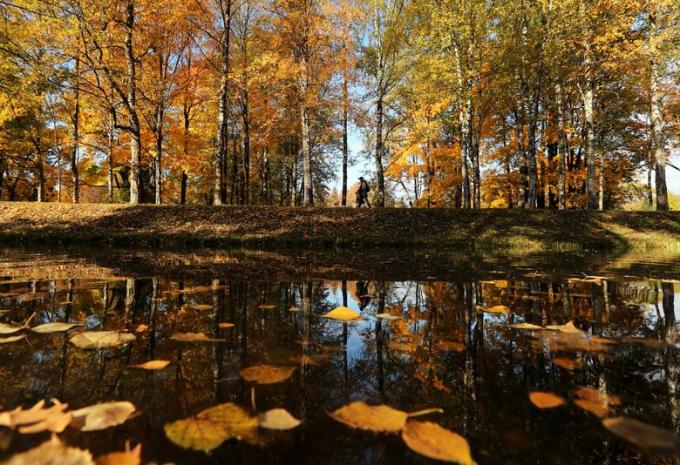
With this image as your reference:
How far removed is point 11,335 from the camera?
7.64 ft

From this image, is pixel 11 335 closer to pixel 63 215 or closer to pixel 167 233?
pixel 167 233

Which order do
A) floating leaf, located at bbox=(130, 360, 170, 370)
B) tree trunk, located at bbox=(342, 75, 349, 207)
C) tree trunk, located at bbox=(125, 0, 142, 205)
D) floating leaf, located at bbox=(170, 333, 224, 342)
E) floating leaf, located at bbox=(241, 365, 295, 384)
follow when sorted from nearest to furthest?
floating leaf, located at bbox=(241, 365, 295, 384) → floating leaf, located at bbox=(130, 360, 170, 370) → floating leaf, located at bbox=(170, 333, 224, 342) → tree trunk, located at bbox=(125, 0, 142, 205) → tree trunk, located at bbox=(342, 75, 349, 207)

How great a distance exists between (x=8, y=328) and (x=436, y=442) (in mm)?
2821

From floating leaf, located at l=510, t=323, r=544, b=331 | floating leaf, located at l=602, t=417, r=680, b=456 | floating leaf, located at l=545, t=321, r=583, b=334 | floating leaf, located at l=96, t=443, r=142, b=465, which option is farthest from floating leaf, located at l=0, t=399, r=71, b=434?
floating leaf, located at l=545, t=321, r=583, b=334

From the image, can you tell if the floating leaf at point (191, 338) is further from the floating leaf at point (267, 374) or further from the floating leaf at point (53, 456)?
the floating leaf at point (53, 456)

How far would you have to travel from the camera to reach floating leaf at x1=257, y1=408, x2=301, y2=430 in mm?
1294

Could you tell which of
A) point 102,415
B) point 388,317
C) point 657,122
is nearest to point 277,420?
point 102,415

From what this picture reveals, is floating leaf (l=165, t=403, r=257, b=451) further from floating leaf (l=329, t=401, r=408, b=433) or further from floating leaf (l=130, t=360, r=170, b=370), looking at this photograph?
floating leaf (l=130, t=360, r=170, b=370)

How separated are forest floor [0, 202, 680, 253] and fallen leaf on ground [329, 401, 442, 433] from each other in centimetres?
1044

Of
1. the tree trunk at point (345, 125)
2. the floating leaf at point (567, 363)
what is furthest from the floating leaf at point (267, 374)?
the tree trunk at point (345, 125)

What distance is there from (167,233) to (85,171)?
17.6m

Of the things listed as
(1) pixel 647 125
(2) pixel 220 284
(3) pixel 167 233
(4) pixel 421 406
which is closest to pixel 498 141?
(1) pixel 647 125

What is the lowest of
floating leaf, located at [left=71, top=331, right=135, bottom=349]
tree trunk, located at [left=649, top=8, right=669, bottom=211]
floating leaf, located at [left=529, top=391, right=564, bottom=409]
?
floating leaf, located at [left=529, top=391, right=564, bottom=409]

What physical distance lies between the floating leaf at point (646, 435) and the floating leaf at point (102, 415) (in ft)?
6.10
